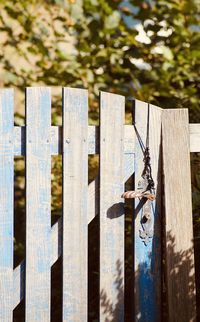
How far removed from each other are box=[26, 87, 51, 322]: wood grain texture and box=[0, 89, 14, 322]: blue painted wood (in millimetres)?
83

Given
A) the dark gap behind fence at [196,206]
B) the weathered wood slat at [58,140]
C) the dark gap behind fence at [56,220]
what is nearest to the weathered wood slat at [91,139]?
the weathered wood slat at [58,140]

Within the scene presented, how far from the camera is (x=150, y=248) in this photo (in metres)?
2.99

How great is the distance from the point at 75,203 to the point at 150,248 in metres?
0.51

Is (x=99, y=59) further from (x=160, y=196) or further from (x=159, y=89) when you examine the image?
(x=160, y=196)

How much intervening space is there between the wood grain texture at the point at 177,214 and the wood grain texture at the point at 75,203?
470mm

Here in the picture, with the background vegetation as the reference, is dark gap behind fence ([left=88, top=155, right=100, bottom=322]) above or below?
below

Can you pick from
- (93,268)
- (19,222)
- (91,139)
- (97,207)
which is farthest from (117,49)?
(97,207)

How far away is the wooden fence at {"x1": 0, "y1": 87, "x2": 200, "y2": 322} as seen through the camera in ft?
8.92

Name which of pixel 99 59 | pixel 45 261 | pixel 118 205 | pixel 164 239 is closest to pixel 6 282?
pixel 45 261

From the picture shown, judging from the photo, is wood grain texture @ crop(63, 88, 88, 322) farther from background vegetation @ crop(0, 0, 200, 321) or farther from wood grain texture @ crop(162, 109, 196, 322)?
background vegetation @ crop(0, 0, 200, 321)

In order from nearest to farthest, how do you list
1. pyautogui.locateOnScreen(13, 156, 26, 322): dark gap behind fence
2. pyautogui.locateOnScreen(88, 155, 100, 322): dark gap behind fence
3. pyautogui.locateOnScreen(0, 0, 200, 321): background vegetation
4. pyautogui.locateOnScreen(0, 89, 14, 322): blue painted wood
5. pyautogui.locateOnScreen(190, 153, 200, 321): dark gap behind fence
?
Answer: 1. pyautogui.locateOnScreen(0, 89, 14, 322): blue painted wood
2. pyautogui.locateOnScreen(190, 153, 200, 321): dark gap behind fence
3. pyautogui.locateOnScreen(88, 155, 100, 322): dark gap behind fence
4. pyautogui.locateOnScreen(13, 156, 26, 322): dark gap behind fence
5. pyautogui.locateOnScreen(0, 0, 200, 321): background vegetation

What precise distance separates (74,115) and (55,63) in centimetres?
234

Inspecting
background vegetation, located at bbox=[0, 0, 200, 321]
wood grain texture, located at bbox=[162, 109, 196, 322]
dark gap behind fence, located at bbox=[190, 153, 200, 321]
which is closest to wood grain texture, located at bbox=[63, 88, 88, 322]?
wood grain texture, located at bbox=[162, 109, 196, 322]

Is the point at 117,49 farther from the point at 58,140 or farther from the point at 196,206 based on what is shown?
the point at 58,140
